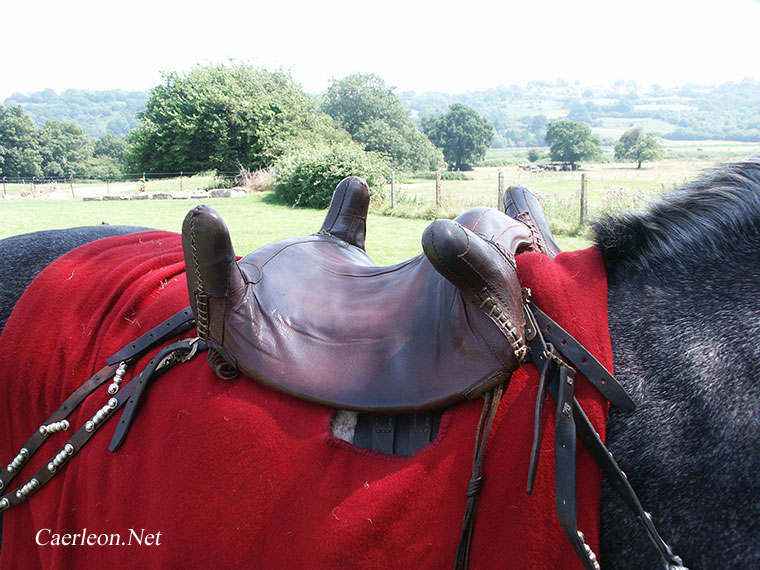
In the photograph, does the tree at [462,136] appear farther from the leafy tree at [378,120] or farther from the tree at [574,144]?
the tree at [574,144]

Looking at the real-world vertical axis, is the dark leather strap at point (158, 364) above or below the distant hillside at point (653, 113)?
below

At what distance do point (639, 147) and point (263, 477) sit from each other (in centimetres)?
4510

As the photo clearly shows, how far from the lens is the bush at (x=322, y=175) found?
58.7ft

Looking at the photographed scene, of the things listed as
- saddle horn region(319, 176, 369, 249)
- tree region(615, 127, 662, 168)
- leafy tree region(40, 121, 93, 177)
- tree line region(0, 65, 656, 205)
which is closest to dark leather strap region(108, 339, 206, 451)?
saddle horn region(319, 176, 369, 249)

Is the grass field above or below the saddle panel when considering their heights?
below

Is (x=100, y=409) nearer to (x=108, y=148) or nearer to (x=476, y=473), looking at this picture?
(x=476, y=473)

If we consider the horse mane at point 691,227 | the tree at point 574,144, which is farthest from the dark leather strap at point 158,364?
the tree at point 574,144

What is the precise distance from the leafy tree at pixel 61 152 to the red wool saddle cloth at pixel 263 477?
236 ft

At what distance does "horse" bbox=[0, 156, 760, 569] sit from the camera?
34.6 inches

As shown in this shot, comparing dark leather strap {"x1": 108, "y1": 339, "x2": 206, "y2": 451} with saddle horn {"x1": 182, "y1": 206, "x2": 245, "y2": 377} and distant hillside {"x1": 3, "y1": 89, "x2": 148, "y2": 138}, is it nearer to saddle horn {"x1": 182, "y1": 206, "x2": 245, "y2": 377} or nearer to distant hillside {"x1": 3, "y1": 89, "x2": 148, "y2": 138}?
saddle horn {"x1": 182, "y1": 206, "x2": 245, "y2": 377}

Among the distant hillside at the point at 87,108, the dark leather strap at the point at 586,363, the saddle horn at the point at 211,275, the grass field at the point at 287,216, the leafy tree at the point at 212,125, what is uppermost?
the distant hillside at the point at 87,108

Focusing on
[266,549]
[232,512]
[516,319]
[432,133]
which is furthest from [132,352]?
[432,133]

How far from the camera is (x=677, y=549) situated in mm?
892

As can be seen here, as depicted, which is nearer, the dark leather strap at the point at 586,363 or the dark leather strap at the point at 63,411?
the dark leather strap at the point at 586,363
